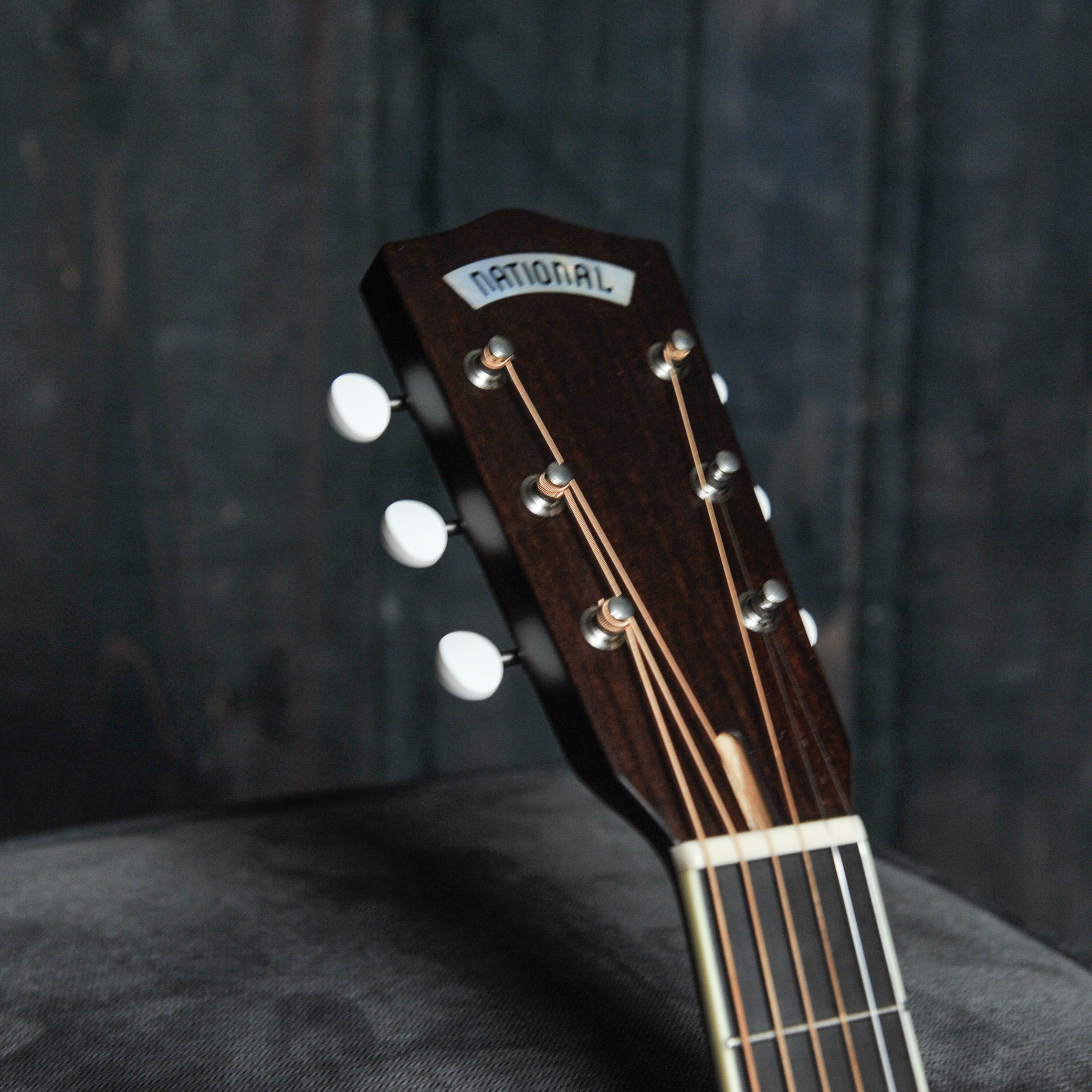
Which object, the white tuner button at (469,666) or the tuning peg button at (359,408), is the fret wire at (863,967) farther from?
the tuning peg button at (359,408)

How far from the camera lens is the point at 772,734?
1.64ft

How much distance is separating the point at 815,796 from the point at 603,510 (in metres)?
0.15

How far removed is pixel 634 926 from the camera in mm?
637

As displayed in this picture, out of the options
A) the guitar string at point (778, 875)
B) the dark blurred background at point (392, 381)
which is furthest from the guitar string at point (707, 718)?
the dark blurred background at point (392, 381)

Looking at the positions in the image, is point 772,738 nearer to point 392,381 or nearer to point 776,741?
point 776,741

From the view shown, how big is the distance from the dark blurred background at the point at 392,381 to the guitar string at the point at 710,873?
25.5 inches

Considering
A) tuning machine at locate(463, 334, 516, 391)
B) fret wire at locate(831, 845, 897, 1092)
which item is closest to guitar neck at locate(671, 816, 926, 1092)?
fret wire at locate(831, 845, 897, 1092)

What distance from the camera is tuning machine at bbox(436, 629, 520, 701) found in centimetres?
49

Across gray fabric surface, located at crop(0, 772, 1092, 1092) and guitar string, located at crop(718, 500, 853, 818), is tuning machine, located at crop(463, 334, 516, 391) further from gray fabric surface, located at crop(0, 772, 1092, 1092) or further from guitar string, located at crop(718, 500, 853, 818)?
gray fabric surface, located at crop(0, 772, 1092, 1092)

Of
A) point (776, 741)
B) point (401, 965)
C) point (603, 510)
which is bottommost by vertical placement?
point (401, 965)

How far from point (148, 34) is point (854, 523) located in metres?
0.80

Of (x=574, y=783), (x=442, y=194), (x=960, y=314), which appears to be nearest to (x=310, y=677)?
(x=574, y=783)

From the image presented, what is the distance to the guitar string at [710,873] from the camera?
17.1 inches

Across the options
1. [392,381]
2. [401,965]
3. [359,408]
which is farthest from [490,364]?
[392,381]
